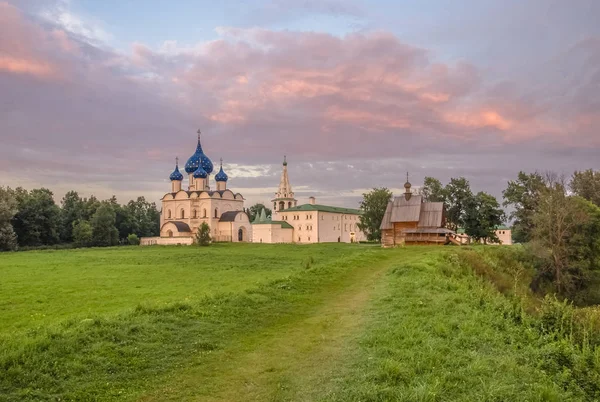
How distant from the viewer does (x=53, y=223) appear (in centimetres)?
5975

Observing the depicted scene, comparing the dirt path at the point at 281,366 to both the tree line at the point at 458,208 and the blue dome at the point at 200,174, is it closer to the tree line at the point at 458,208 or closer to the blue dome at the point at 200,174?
the tree line at the point at 458,208

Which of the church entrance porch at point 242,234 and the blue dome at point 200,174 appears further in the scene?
the blue dome at point 200,174

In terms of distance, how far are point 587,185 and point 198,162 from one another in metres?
48.9

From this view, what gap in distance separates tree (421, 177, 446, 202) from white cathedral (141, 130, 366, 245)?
17.4 meters

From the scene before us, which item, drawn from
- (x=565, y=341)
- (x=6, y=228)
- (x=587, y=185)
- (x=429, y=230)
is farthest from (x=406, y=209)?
(x=6, y=228)

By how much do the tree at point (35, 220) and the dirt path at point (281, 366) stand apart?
55768 millimetres

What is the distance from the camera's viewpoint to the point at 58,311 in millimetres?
12453

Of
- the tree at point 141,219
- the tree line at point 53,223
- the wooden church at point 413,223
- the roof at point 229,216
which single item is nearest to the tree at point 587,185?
the wooden church at point 413,223

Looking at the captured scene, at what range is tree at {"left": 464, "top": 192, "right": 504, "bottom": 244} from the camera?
44.8 m

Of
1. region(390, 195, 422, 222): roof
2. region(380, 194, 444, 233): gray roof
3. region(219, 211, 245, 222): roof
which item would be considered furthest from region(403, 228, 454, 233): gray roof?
region(219, 211, 245, 222): roof

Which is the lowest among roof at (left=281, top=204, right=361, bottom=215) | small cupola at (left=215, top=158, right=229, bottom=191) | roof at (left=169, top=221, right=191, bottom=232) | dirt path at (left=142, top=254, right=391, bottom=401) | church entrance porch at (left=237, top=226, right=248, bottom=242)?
dirt path at (left=142, top=254, right=391, bottom=401)

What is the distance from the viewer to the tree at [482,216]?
44.8m

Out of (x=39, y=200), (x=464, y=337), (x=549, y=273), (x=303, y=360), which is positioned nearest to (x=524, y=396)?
(x=464, y=337)

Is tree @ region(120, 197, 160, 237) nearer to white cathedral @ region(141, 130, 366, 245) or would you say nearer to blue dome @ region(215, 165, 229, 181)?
white cathedral @ region(141, 130, 366, 245)
